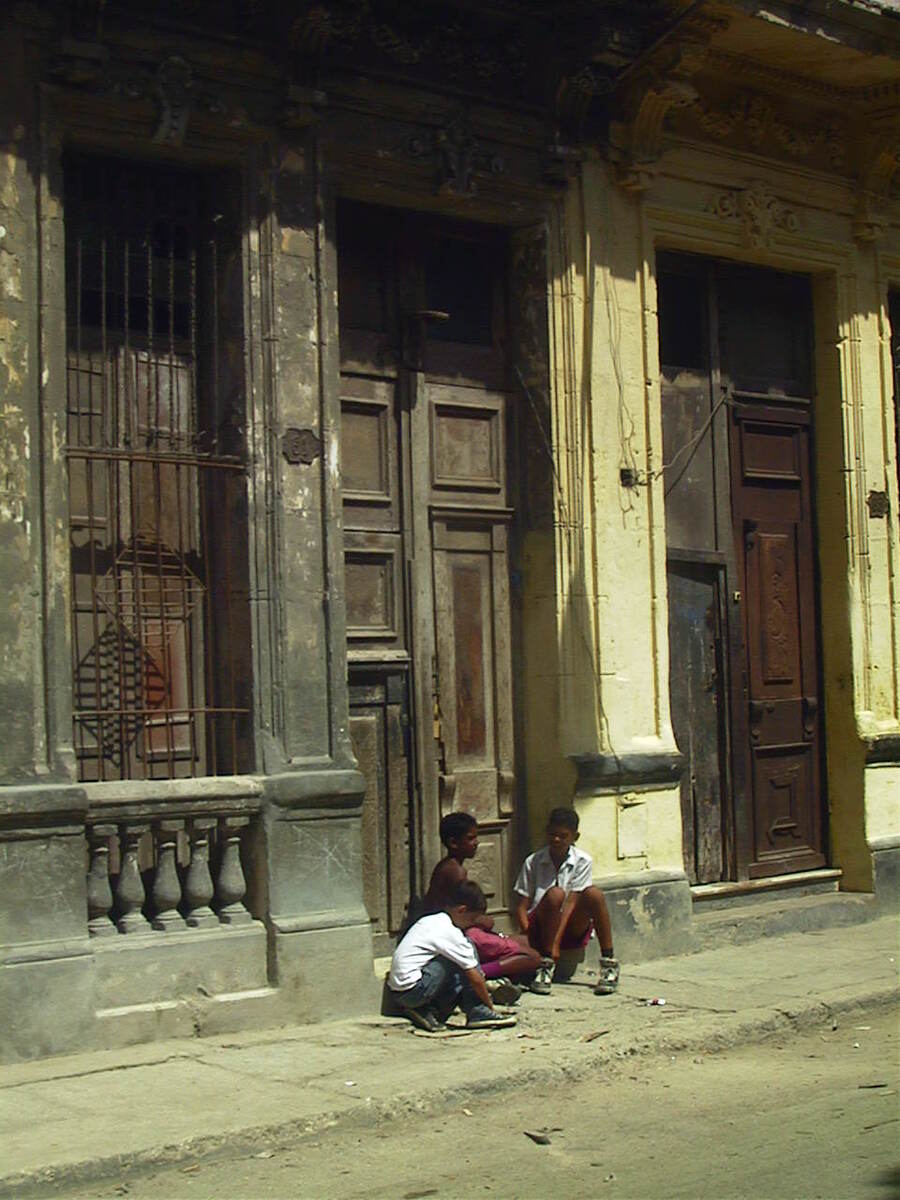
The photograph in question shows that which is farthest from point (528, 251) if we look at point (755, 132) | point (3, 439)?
point (3, 439)

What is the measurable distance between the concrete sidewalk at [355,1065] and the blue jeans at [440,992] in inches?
6.0

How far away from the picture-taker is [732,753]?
35.8 feet

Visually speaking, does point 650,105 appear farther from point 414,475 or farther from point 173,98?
point 173,98

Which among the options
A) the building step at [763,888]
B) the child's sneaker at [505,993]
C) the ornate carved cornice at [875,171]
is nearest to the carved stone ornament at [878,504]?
the ornate carved cornice at [875,171]

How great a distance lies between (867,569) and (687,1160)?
A: 21.0 feet

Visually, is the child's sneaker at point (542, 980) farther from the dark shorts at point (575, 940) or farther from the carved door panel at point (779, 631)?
the carved door panel at point (779, 631)

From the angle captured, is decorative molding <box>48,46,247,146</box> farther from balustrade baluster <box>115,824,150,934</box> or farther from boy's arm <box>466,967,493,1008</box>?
boy's arm <box>466,967,493,1008</box>

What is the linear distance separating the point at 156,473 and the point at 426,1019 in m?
2.92

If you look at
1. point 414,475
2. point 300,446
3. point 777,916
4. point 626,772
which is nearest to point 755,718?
point 777,916

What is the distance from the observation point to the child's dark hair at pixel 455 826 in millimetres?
8656

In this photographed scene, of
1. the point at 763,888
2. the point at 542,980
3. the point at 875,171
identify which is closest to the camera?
→ the point at 542,980

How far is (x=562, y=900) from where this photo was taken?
895 cm

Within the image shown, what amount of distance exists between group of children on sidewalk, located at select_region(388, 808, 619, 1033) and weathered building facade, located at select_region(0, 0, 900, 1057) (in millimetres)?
479

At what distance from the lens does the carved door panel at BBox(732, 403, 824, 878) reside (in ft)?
36.4
